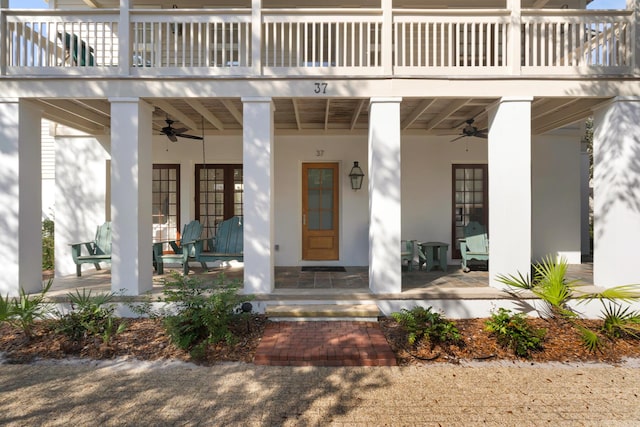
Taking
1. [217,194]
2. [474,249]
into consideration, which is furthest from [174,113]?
[474,249]

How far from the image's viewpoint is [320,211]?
25.1 ft

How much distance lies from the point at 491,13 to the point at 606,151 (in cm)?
246

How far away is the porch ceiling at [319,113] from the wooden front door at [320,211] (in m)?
0.88

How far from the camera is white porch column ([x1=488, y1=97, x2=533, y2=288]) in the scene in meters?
4.88

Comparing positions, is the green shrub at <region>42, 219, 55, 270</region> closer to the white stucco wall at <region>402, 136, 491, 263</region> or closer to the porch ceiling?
the porch ceiling

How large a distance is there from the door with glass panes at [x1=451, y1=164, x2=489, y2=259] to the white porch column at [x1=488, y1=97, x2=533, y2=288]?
2.85 metres

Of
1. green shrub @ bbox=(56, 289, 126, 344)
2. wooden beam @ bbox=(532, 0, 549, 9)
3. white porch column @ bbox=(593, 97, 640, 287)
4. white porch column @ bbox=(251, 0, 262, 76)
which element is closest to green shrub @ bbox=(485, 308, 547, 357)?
white porch column @ bbox=(593, 97, 640, 287)

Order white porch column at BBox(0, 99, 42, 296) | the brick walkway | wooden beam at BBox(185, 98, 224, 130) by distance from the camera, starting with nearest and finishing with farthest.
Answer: the brick walkway
white porch column at BBox(0, 99, 42, 296)
wooden beam at BBox(185, 98, 224, 130)

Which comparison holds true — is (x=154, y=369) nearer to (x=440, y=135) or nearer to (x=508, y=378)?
(x=508, y=378)

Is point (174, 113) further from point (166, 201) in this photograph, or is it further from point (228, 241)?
point (166, 201)

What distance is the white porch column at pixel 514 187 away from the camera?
4.88 meters

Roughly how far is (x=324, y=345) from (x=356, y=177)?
4094 millimetres

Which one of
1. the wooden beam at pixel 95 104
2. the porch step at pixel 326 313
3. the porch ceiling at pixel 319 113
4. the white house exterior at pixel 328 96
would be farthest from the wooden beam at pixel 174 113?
the porch step at pixel 326 313

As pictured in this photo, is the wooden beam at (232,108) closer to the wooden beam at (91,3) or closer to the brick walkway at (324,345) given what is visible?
the brick walkway at (324,345)
